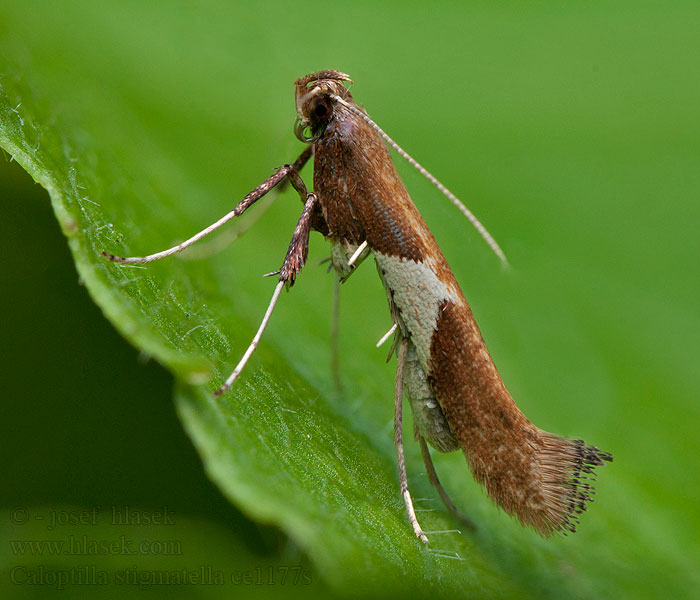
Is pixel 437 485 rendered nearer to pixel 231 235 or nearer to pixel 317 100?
pixel 231 235

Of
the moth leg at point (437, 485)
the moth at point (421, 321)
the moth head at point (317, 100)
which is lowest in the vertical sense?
the moth leg at point (437, 485)

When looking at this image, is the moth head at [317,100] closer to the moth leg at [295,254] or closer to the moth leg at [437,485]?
the moth leg at [295,254]

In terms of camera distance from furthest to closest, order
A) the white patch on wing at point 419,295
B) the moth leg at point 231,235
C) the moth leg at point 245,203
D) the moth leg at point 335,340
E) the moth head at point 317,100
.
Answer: the moth leg at point 335,340
the moth leg at point 231,235
the moth head at point 317,100
the white patch on wing at point 419,295
the moth leg at point 245,203

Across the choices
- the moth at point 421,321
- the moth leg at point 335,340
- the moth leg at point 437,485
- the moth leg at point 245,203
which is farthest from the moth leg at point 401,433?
the moth leg at point 245,203

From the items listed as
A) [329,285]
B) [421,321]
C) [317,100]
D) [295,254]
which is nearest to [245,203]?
[295,254]

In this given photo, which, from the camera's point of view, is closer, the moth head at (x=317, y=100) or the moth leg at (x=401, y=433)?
the moth leg at (x=401, y=433)

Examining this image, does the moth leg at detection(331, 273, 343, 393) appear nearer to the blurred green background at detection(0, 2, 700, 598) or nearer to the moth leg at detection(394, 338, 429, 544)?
the blurred green background at detection(0, 2, 700, 598)

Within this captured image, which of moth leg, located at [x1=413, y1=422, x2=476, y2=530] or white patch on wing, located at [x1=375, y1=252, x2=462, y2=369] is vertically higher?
white patch on wing, located at [x1=375, y1=252, x2=462, y2=369]

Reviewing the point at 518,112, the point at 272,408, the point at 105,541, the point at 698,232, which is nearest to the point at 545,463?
the point at 272,408

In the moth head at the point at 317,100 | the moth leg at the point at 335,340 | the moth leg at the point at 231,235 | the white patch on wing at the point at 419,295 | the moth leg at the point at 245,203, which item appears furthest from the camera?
the moth leg at the point at 335,340

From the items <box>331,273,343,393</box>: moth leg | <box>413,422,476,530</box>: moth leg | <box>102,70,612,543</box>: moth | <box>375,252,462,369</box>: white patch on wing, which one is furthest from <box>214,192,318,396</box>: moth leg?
<box>413,422,476,530</box>: moth leg
